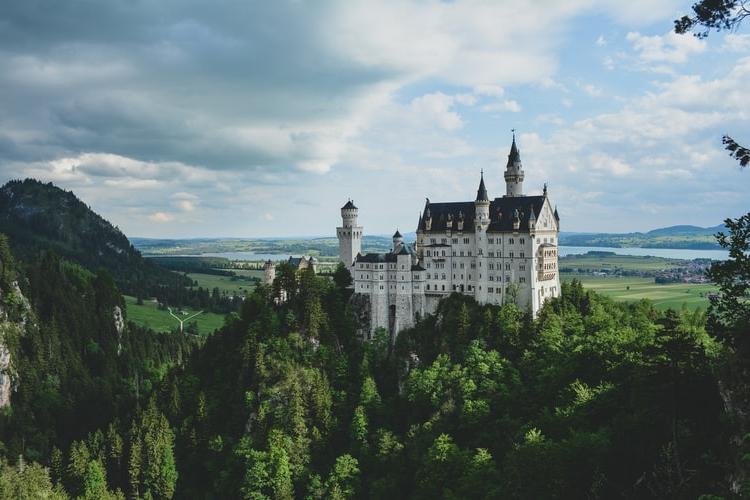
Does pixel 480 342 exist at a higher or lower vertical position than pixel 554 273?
lower

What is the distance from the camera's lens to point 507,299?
3752 inches

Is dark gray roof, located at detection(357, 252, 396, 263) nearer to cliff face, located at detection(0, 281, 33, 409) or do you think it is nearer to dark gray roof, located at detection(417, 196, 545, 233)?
dark gray roof, located at detection(417, 196, 545, 233)

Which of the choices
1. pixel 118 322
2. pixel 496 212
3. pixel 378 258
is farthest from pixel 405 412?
pixel 118 322

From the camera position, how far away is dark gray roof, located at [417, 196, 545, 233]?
316 ft

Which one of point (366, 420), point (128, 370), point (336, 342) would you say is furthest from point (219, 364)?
point (128, 370)

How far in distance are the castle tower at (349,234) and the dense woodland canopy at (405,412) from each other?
566 cm

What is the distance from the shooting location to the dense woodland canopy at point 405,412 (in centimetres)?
4931

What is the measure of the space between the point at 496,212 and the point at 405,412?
34740 millimetres

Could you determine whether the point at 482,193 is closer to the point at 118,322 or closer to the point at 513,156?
the point at 513,156

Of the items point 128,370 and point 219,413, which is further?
point 128,370

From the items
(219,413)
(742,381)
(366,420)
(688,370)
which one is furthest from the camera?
(219,413)

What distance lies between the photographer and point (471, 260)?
100438 millimetres

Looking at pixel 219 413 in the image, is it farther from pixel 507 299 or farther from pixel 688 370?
pixel 688 370

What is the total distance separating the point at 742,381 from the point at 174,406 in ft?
285
